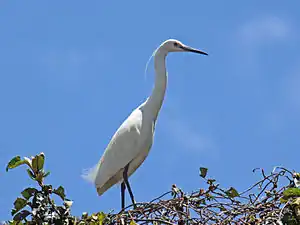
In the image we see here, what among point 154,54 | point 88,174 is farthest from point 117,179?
point 154,54

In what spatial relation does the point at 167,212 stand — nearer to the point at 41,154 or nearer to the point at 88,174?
the point at 41,154

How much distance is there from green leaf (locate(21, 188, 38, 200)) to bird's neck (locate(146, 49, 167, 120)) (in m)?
3.55

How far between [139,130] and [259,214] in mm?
3038

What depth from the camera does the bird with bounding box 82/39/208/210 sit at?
764 centimetres

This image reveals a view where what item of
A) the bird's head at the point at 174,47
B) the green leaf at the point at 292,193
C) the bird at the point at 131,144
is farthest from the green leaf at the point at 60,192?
the bird's head at the point at 174,47

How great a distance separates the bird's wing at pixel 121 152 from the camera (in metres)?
7.63

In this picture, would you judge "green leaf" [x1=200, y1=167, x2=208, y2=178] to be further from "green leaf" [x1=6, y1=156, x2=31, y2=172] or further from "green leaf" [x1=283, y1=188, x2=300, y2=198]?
"green leaf" [x1=6, y1=156, x2=31, y2=172]

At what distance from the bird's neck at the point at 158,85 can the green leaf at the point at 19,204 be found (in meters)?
3.54

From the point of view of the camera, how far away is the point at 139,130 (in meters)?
7.65

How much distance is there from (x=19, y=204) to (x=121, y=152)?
11.0 feet

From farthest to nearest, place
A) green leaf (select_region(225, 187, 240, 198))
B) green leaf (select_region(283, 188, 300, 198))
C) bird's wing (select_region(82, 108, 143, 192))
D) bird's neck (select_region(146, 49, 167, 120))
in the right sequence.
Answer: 1. bird's neck (select_region(146, 49, 167, 120))
2. bird's wing (select_region(82, 108, 143, 192))
3. green leaf (select_region(225, 187, 240, 198))
4. green leaf (select_region(283, 188, 300, 198))

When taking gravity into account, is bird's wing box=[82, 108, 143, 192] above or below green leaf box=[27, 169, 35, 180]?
above

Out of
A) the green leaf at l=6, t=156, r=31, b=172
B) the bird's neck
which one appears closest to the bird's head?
the bird's neck

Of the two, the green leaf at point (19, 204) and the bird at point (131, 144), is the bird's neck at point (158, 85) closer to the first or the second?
the bird at point (131, 144)
